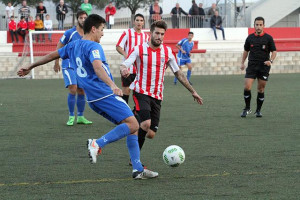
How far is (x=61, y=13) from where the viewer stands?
3112 centimetres

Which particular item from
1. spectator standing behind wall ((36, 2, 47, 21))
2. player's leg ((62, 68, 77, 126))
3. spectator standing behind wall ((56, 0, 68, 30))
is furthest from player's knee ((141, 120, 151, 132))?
spectator standing behind wall ((36, 2, 47, 21))

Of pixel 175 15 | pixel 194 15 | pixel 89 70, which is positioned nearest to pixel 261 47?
pixel 89 70

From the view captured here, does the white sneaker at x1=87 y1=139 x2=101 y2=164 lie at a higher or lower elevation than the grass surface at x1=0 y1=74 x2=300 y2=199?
higher

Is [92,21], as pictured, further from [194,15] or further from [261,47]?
[194,15]

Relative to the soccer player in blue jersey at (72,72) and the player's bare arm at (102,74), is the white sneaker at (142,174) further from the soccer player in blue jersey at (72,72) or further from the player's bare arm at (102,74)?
Result: the soccer player in blue jersey at (72,72)

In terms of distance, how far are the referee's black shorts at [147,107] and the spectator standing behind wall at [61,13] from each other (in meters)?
23.8

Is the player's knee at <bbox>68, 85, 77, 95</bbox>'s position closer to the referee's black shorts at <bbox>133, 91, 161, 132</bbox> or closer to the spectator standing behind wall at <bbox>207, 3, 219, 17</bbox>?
the referee's black shorts at <bbox>133, 91, 161, 132</bbox>

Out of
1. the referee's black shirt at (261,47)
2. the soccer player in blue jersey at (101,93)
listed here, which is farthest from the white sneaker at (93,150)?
the referee's black shirt at (261,47)

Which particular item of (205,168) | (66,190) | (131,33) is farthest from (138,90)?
(131,33)

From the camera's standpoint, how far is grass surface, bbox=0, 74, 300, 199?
6.15 m

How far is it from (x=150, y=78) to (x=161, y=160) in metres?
0.99

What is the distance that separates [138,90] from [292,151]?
2214mm

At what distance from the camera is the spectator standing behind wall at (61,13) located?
31047mm

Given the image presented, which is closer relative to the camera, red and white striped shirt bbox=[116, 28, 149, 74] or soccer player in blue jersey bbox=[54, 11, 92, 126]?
soccer player in blue jersey bbox=[54, 11, 92, 126]
